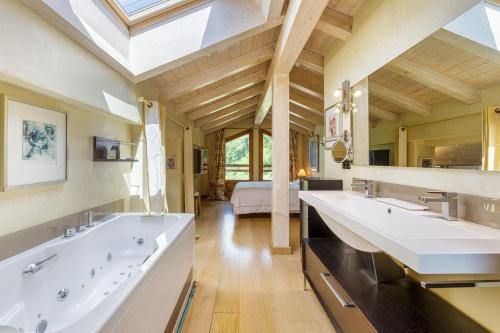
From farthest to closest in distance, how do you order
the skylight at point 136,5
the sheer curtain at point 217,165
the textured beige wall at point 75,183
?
the sheer curtain at point 217,165
the skylight at point 136,5
the textured beige wall at point 75,183

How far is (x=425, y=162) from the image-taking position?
4.70ft

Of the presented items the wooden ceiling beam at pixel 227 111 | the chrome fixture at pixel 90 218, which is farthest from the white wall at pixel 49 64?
the wooden ceiling beam at pixel 227 111

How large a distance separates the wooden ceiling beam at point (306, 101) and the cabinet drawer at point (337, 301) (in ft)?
12.1

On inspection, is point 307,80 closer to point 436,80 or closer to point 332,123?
point 332,123

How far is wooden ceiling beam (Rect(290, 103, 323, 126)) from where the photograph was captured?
593 cm

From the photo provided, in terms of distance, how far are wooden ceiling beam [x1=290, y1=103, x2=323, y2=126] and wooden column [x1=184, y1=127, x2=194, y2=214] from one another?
2.73 m

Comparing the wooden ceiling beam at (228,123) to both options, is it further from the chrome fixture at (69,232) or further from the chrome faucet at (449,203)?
the chrome faucet at (449,203)

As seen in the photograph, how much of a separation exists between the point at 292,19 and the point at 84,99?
167 centimetres

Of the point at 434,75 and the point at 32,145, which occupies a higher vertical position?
the point at 434,75

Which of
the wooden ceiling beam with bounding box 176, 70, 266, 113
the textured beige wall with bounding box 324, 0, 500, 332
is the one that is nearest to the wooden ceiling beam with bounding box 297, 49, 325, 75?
the textured beige wall with bounding box 324, 0, 500, 332

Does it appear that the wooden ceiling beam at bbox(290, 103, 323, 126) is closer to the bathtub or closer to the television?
the television

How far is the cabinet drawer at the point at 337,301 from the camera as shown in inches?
47.7

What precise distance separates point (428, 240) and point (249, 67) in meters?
3.51

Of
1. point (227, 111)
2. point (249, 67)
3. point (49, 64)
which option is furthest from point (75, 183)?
point (227, 111)
